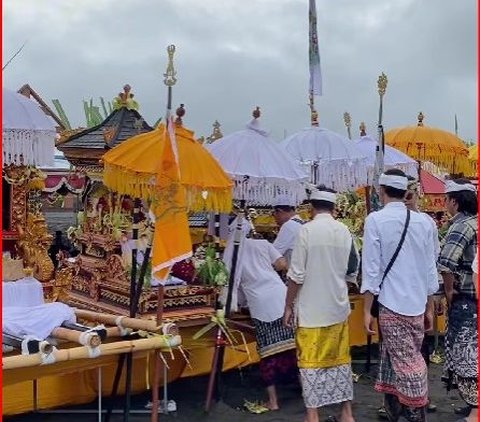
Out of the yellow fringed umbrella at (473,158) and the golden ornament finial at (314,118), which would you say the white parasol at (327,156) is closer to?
the golden ornament finial at (314,118)

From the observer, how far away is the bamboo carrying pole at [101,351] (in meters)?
3.75

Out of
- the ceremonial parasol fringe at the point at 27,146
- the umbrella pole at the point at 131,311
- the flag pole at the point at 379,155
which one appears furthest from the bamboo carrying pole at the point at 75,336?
the flag pole at the point at 379,155

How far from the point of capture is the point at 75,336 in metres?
4.18

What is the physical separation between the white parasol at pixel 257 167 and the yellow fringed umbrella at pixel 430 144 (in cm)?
544

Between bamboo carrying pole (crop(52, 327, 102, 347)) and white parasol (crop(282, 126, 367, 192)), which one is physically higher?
white parasol (crop(282, 126, 367, 192))

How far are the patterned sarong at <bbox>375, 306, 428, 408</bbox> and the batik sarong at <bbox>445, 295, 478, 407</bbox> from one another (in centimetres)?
40

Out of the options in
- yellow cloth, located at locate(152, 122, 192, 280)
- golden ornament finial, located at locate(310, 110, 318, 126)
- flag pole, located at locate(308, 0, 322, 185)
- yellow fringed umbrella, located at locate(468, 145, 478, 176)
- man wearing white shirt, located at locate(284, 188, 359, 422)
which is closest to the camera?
yellow cloth, located at locate(152, 122, 192, 280)

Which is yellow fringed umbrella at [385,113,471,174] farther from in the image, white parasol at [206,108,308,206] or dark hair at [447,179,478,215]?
dark hair at [447,179,478,215]

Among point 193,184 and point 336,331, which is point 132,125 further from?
point 336,331

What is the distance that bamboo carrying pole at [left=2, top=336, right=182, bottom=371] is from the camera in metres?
3.75

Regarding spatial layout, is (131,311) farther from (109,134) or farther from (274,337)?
(109,134)

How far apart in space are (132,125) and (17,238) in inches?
→ 53.1

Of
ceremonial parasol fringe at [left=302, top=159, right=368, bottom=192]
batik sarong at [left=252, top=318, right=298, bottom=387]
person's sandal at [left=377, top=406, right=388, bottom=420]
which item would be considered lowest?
person's sandal at [left=377, top=406, right=388, bottom=420]

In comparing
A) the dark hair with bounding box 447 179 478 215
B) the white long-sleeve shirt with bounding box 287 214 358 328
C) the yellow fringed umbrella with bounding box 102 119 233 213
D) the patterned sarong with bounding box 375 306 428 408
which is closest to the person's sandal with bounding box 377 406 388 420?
the patterned sarong with bounding box 375 306 428 408
